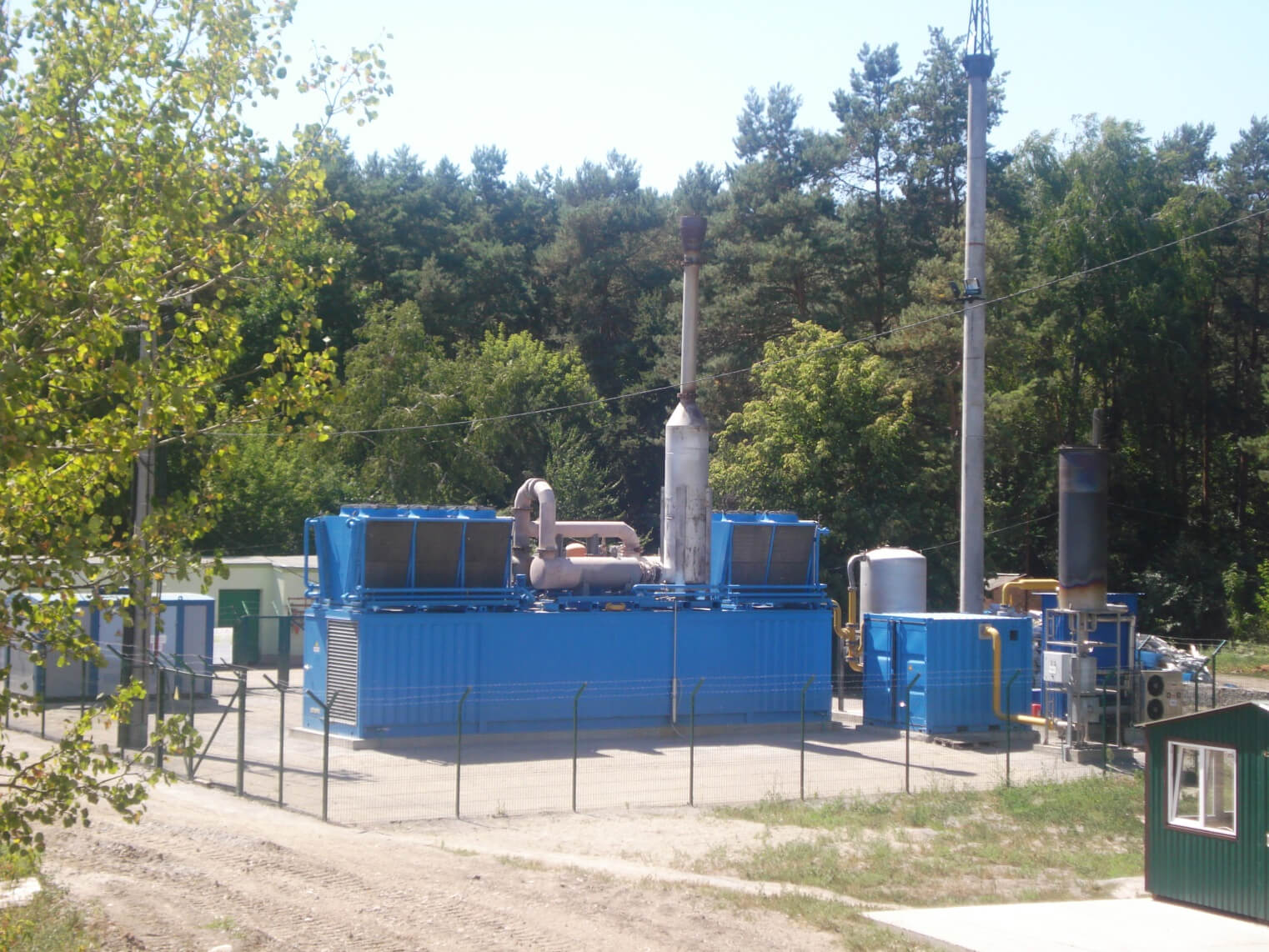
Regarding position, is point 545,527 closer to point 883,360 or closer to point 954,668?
point 954,668

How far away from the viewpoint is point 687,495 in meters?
27.6

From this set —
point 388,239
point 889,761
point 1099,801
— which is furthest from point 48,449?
point 388,239

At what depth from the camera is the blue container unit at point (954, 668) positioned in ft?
82.1

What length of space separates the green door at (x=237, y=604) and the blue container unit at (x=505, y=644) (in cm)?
1480

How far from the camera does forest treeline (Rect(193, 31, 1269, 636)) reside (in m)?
44.2

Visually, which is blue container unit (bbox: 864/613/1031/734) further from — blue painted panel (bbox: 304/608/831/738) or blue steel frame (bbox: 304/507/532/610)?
blue steel frame (bbox: 304/507/532/610)

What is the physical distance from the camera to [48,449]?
585cm

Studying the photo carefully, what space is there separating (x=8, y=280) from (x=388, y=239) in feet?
212

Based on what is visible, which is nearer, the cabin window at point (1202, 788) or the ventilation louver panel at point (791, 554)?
the cabin window at point (1202, 788)

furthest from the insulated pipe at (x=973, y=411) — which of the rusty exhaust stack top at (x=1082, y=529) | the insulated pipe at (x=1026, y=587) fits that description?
the insulated pipe at (x=1026, y=587)

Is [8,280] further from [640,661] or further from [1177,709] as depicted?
[1177,709]

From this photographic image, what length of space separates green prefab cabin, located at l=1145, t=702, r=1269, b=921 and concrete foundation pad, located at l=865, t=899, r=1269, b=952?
0.24m

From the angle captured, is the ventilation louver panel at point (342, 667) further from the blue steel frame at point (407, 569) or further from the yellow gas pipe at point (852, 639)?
the yellow gas pipe at point (852, 639)

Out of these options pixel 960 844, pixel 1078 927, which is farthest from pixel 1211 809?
pixel 960 844
